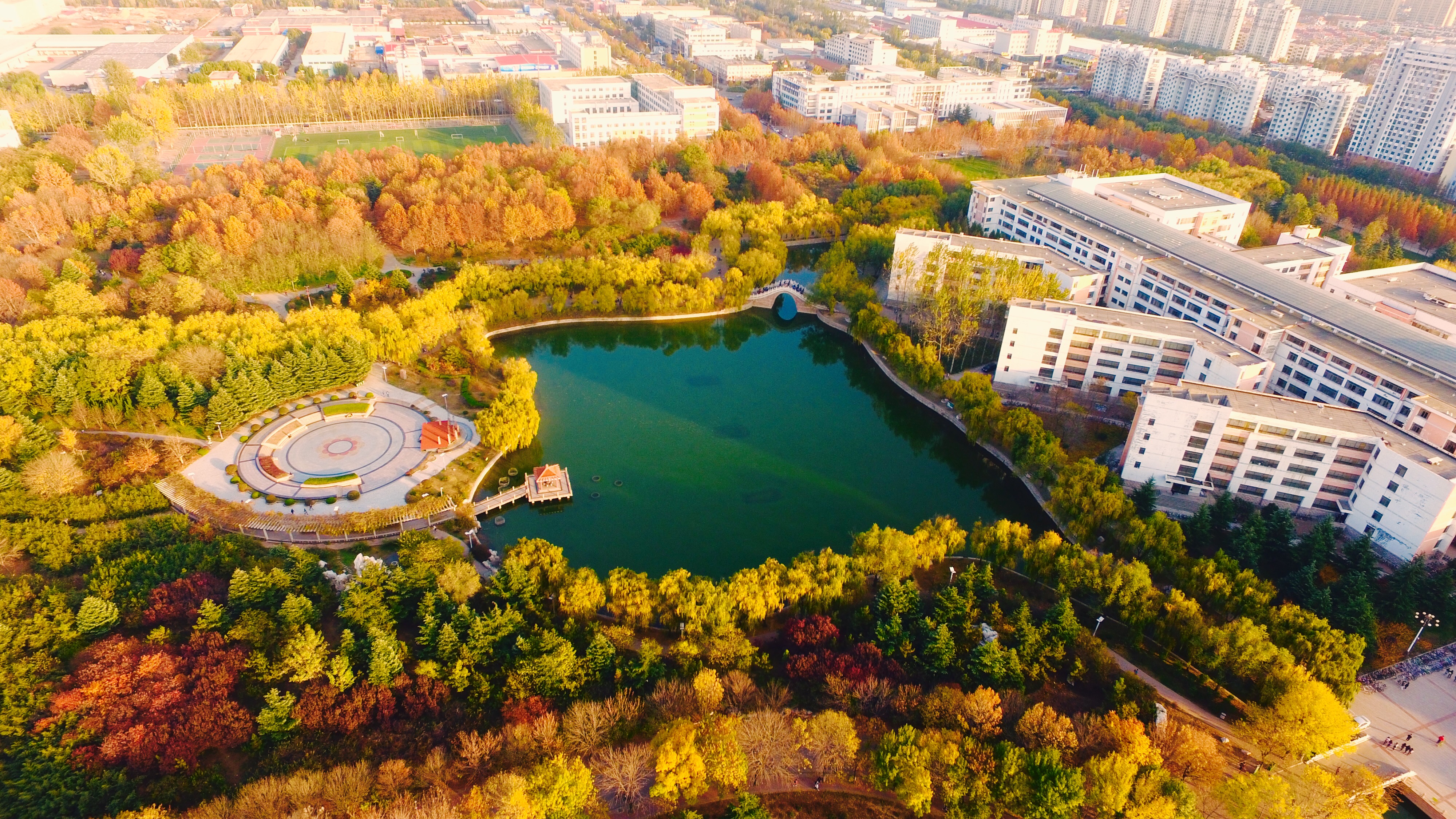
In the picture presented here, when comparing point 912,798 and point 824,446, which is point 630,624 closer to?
point 912,798

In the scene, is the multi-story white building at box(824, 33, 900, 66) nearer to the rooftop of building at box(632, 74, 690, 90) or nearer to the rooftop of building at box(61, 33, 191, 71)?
the rooftop of building at box(632, 74, 690, 90)

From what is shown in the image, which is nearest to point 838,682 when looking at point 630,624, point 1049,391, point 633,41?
point 630,624

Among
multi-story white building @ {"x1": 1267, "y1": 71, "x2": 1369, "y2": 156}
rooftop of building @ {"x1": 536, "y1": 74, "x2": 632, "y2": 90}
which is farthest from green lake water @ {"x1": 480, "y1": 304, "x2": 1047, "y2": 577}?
multi-story white building @ {"x1": 1267, "y1": 71, "x2": 1369, "y2": 156}

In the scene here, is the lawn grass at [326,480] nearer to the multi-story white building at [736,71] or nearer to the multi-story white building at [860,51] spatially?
the multi-story white building at [736,71]

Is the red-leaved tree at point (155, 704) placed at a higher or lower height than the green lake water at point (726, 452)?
higher

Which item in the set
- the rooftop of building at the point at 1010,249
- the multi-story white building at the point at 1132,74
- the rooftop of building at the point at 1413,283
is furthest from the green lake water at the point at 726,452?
the multi-story white building at the point at 1132,74

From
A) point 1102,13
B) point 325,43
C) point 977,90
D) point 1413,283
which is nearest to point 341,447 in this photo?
point 1413,283
